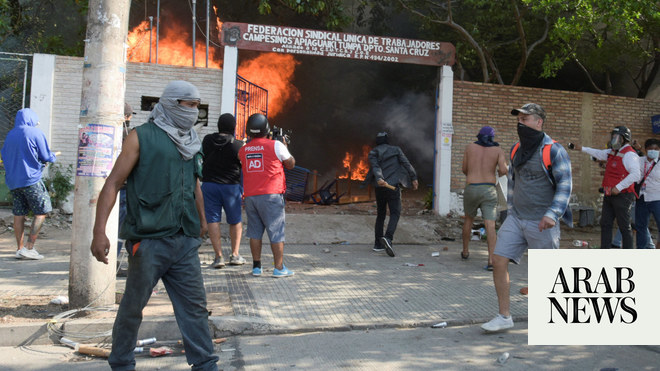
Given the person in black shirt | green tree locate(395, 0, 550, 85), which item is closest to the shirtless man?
the person in black shirt

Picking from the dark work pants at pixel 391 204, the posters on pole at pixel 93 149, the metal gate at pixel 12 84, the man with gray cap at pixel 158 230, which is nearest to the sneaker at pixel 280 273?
the dark work pants at pixel 391 204

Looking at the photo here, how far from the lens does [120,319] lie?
127 inches

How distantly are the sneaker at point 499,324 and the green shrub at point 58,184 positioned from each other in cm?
853

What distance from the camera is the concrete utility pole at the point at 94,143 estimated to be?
4.61 metres

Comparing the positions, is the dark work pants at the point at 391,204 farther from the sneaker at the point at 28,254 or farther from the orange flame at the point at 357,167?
the orange flame at the point at 357,167

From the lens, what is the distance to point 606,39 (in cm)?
1451

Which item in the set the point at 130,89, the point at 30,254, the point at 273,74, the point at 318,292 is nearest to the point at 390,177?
the point at 318,292

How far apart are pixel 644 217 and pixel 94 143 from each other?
7.25 meters

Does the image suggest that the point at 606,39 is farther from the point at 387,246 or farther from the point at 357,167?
the point at 387,246

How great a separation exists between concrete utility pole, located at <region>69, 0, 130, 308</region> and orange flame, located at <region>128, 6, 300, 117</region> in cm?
923

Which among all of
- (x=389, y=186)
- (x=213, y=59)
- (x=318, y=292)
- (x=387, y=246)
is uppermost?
(x=213, y=59)

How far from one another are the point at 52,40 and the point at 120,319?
12547 mm

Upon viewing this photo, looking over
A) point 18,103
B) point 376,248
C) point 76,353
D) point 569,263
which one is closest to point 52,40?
point 18,103

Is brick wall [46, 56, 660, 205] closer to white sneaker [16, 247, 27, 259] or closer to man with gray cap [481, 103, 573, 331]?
white sneaker [16, 247, 27, 259]
